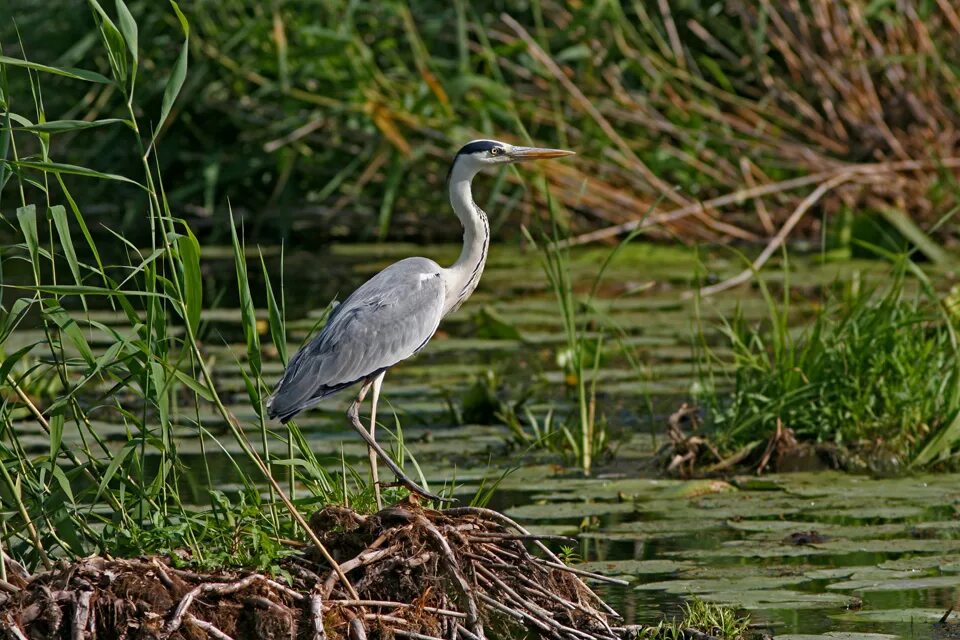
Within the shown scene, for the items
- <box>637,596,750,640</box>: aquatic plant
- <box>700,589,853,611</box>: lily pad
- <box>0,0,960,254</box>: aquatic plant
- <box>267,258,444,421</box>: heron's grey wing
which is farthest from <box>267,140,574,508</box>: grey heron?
<box>0,0,960,254</box>: aquatic plant

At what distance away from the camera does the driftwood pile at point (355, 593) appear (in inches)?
129

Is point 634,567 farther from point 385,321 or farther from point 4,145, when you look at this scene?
point 4,145

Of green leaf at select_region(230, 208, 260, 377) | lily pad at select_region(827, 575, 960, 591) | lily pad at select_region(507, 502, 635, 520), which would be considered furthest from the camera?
lily pad at select_region(507, 502, 635, 520)

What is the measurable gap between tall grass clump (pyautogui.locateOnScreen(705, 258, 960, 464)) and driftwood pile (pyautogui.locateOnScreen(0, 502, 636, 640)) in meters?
1.92

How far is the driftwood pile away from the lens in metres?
3.29

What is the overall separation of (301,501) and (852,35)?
7.43 metres

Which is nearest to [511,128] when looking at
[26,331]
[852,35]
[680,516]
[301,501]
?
[852,35]

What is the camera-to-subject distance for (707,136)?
32.9 feet

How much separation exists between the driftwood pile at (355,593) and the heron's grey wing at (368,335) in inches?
22.1

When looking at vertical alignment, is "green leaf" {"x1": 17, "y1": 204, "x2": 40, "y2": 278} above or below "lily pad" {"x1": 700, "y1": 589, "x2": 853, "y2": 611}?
above

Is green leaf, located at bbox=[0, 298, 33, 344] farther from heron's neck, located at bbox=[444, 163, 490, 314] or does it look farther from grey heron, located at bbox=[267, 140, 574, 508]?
heron's neck, located at bbox=[444, 163, 490, 314]

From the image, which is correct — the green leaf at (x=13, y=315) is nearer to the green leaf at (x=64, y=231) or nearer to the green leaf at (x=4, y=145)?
the green leaf at (x=64, y=231)

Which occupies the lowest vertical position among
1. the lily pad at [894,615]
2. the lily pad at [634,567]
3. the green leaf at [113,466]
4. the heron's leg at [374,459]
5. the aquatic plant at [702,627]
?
the lily pad at [634,567]

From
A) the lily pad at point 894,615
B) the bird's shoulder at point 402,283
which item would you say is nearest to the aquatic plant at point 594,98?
the bird's shoulder at point 402,283
